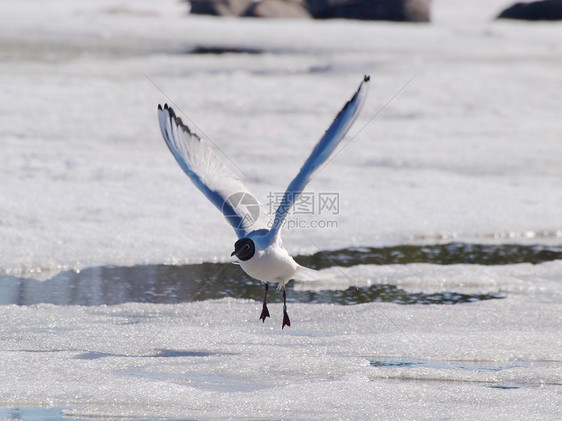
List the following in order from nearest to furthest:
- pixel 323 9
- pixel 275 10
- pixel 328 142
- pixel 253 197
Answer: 1. pixel 328 142
2. pixel 253 197
3. pixel 275 10
4. pixel 323 9

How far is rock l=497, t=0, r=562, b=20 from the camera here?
2894 cm

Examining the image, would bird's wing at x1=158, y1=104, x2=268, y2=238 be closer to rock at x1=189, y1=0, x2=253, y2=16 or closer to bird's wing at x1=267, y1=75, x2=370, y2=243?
bird's wing at x1=267, y1=75, x2=370, y2=243

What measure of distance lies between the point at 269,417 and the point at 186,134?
6.80 ft

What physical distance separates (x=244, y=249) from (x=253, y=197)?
2.67 feet

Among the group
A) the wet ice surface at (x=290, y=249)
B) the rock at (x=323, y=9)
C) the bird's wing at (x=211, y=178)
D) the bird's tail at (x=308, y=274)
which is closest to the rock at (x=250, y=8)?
the rock at (x=323, y=9)

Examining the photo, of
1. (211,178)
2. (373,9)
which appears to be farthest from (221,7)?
(211,178)

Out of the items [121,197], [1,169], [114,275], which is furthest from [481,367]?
[1,169]

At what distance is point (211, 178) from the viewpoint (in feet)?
16.9

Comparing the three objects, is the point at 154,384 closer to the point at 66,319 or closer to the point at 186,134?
the point at 66,319

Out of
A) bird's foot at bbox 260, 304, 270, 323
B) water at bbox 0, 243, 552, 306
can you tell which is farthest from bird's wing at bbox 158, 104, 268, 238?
water at bbox 0, 243, 552, 306

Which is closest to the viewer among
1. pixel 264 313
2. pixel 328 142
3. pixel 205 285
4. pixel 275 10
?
pixel 328 142

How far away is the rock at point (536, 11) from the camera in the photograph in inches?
1139

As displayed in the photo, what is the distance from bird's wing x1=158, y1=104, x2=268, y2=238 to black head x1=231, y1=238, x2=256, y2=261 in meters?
0.42

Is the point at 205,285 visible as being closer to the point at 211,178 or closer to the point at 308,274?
the point at 211,178
